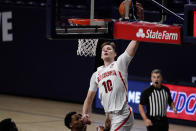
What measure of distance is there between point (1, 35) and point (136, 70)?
4.94 metres

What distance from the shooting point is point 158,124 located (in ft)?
31.7

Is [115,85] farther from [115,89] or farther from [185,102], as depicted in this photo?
[185,102]

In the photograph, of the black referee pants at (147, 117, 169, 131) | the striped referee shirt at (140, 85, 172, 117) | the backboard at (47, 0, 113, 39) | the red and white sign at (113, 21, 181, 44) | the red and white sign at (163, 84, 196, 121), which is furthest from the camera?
the red and white sign at (163, 84, 196, 121)

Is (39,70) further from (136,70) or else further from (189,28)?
(189,28)

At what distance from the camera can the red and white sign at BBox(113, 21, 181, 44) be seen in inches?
259

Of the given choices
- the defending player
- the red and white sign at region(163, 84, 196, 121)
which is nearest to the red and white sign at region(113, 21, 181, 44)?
the defending player

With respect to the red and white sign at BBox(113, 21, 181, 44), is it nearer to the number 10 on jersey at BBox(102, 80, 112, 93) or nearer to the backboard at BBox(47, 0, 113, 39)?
the backboard at BBox(47, 0, 113, 39)

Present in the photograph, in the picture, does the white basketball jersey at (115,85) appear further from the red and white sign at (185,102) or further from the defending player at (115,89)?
the red and white sign at (185,102)

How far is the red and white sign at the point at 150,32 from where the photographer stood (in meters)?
6.57

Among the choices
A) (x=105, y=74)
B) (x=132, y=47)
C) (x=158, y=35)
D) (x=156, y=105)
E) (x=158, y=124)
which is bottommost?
(x=158, y=124)

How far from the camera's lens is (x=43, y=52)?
53.1 feet

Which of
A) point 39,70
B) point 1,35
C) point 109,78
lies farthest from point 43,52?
point 109,78

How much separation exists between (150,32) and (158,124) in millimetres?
3394

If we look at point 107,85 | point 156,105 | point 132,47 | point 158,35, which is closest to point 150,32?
point 158,35
